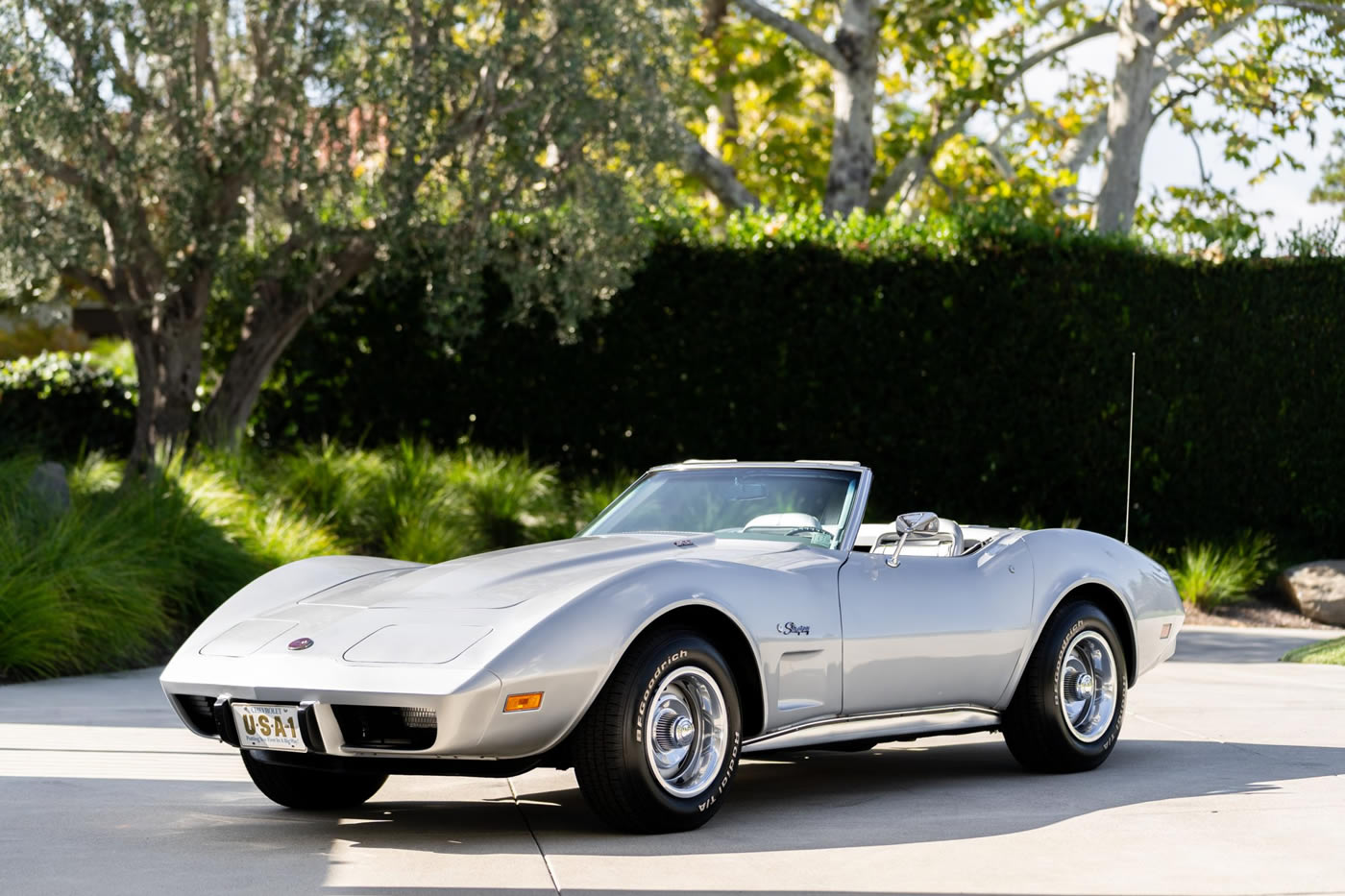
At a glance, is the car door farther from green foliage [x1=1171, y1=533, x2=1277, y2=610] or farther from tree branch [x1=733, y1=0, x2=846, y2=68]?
tree branch [x1=733, y1=0, x2=846, y2=68]

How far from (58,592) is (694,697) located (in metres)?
6.05

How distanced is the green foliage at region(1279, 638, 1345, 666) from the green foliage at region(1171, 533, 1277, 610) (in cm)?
293

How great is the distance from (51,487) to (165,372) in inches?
88.5

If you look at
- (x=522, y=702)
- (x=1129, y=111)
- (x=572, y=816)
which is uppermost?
(x=1129, y=111)

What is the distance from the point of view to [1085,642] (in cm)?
739

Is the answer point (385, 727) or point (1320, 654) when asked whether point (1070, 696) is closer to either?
point (385, 727)

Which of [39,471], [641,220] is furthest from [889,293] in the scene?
Result: [39,471]

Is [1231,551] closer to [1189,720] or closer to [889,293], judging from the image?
[889,293]

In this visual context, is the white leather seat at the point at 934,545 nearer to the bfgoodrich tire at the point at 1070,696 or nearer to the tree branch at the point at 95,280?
the bfgoodrich tire at the point at 1070,696

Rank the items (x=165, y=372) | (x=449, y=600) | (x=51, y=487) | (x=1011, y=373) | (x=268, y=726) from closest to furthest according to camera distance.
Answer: (x=268, y=726) → (x=449, y=600) → (x=51, y=487) → (x=165, y=372) → (x=1011, y=373)

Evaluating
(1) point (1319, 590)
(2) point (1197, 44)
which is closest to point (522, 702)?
(1) point (1319, 590)

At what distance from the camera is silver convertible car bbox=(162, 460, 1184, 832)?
5.45 m

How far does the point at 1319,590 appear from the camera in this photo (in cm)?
1529

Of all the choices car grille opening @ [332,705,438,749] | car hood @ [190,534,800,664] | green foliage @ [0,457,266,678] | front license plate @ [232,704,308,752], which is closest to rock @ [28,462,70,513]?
green foliage @ [0,457,266,678]
